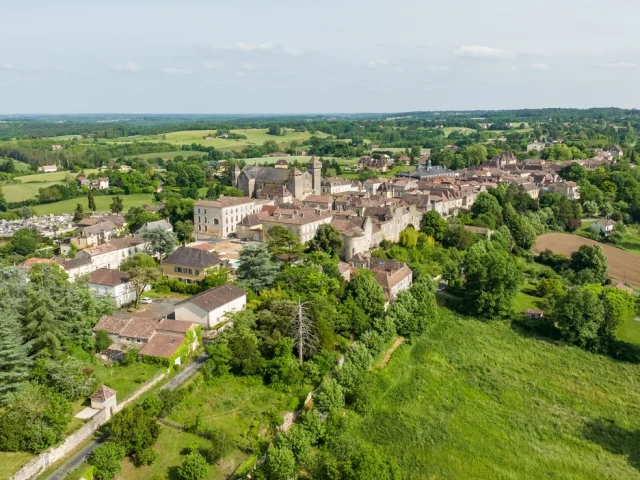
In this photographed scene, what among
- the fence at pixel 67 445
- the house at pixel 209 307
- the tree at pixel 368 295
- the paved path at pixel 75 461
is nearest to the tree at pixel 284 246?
the tree at pixel 368 295

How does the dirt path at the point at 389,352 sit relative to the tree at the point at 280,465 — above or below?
below

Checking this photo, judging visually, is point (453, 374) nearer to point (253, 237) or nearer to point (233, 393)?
point (233, 393)

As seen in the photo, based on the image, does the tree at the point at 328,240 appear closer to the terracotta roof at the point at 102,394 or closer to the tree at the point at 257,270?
the tree at the point at 257,270

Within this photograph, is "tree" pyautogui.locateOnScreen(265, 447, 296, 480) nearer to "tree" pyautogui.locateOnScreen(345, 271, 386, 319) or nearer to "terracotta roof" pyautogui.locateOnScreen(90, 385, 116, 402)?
"terracotta roof" pyautogui.locateOnScreen(90, 385, 116, 402)

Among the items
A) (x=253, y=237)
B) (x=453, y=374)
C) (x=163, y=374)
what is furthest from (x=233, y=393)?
(x=253, y=237)

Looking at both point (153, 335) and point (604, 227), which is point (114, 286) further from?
point (604, 227)
